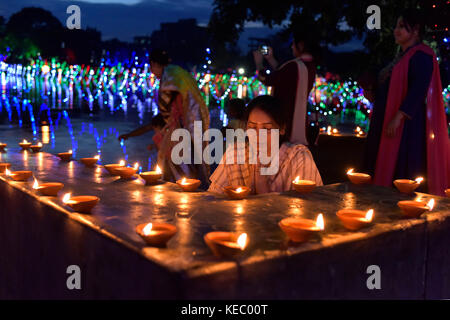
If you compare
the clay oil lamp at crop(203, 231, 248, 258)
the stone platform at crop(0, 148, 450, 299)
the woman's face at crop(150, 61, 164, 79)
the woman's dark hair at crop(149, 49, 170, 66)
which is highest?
the woman's dark hair at crop(149, 49, 170, 66)

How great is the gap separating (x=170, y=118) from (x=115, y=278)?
337 centimetres

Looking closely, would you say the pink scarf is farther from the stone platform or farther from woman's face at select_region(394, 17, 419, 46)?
the stone platform

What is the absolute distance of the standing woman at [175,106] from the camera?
4.51 meters

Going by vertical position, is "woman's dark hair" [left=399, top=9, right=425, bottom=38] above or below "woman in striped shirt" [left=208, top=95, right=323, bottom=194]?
above

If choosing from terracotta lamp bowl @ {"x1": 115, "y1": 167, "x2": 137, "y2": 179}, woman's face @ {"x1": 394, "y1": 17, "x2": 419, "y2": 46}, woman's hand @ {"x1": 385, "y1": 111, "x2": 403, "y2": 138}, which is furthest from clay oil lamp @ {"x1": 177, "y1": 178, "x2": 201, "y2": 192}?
woman's face @ {"x1": 394, "y1": 17, "x2": 419, "y2": 46}

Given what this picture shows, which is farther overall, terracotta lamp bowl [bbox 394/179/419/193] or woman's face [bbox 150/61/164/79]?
woman's face [bbox 150/61/164/79]

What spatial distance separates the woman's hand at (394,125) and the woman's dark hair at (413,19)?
669 millimetres

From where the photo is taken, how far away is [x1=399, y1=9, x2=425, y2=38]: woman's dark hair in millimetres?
3322

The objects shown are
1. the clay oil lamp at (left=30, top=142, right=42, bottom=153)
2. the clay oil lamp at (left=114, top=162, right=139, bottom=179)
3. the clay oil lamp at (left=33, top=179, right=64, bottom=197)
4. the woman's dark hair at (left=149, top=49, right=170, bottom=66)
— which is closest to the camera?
the clay oil lamp at (left=33, top=179, right=64, bottom=197)

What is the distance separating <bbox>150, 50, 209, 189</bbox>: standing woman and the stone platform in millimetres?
2179

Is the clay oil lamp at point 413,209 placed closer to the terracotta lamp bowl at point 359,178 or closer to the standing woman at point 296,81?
the terracotta lamp bowl at point 359,178

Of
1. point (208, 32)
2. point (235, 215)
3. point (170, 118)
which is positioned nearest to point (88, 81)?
point (208, 32)

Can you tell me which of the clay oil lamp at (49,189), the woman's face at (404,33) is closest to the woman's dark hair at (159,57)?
the woman's face at (404,33)

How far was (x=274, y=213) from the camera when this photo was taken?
6.09 ft
